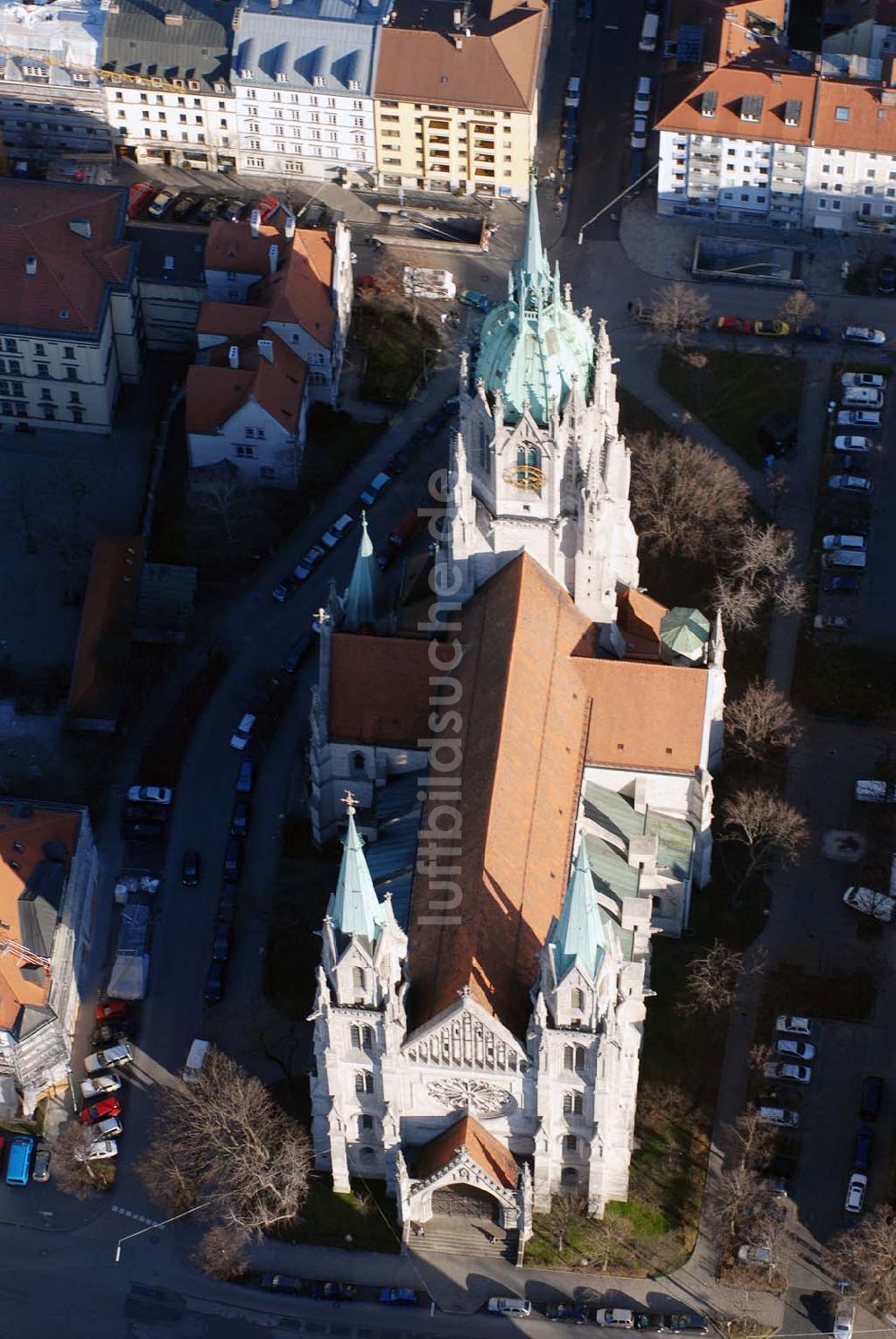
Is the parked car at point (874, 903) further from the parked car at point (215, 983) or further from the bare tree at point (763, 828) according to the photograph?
the parked car at point (215, 983)

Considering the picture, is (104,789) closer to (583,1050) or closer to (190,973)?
(190,973)

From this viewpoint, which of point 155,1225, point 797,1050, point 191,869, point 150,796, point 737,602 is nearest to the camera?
point 155,1225

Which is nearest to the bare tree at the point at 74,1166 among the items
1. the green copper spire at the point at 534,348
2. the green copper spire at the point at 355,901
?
the green copper spire at the point at 355,901

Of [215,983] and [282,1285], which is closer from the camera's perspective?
[282,1285]

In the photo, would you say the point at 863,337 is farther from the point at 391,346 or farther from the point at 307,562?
the point at 307,562

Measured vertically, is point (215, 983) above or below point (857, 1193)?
above

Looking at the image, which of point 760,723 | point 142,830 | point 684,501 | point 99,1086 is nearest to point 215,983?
point 99,1086
